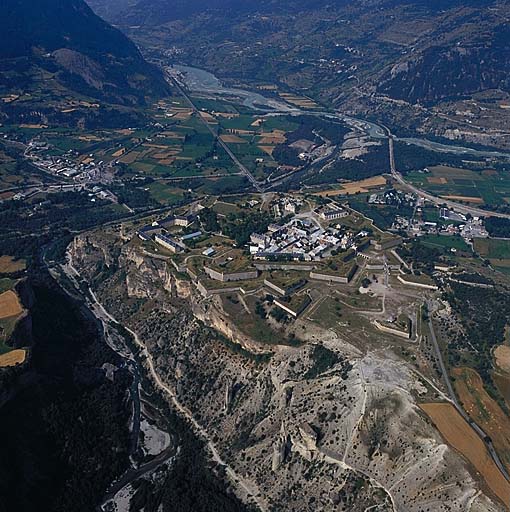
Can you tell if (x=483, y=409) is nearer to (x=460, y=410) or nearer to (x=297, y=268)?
(x=460, y=410)

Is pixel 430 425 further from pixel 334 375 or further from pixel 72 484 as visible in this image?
pixel 72 484

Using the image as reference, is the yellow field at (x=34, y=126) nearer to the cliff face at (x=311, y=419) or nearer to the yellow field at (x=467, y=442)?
the cliff face at (x=311, y=419)

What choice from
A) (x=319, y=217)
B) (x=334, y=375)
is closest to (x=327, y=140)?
(x=319, y=217)

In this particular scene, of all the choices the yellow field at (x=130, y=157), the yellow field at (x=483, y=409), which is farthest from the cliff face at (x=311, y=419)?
the yellow field at (x=130, y=157)

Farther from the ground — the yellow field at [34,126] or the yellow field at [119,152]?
the yellow field at [34,126]

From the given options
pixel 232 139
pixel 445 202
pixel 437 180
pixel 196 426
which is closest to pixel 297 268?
pixel 196 426

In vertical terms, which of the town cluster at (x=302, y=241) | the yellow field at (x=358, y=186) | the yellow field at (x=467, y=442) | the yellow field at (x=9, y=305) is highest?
the yellow field at (x=9, y=305)
